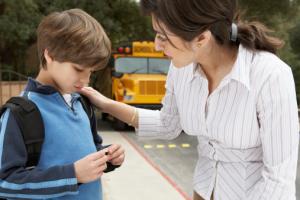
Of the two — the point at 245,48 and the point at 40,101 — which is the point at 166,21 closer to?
the point at 245,48

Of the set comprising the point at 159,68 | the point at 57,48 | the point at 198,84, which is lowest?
the point at 159,68

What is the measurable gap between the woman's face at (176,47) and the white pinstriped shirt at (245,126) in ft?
0.51

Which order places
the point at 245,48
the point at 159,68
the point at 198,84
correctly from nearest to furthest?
1. the point at 245,48
2. the point at 198,84
3. the point at 159,68

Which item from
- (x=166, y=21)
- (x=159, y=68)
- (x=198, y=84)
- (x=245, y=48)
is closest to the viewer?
(x=166, y=21)

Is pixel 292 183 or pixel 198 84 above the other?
pixel 198 84

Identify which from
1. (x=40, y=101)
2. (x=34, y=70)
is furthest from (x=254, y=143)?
(x=34, y=70)

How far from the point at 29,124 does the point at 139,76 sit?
9391mm

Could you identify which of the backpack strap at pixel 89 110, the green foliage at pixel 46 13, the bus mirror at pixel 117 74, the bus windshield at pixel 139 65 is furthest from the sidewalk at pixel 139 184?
the green foliage at pixel 46 13

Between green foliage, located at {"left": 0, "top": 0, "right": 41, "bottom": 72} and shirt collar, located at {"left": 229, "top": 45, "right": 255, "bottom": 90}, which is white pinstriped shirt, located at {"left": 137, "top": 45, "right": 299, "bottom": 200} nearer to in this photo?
shirt collar, located at {"left": 229, "top": 45, "right": 255, "bottom": 90}

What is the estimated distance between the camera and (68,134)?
5.41ft

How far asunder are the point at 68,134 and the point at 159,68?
9.69m

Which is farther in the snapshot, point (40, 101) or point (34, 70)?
point (34, 70)

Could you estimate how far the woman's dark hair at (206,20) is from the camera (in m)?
1.44

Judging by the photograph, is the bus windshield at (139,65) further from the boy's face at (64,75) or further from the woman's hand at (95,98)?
the boy's face at (64,75)
